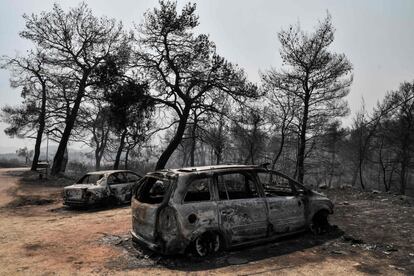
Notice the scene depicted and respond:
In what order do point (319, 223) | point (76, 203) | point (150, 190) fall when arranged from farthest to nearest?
point (76, 203) < point (319, 223) < point (150, 190)

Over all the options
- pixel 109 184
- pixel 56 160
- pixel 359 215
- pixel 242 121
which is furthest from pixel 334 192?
pixel 56 160

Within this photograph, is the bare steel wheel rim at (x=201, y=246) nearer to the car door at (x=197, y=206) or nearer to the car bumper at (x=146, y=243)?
the car door at (x=197, y=206)

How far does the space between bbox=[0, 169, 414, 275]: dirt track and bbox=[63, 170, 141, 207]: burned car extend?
227 cm

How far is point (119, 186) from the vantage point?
1562cm

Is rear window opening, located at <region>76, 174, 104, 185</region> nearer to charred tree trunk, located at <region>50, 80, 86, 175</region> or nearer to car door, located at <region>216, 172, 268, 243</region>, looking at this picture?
car door, located at <region>216, 172, 268, 243</region>

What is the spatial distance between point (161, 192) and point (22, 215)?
8.08 metres

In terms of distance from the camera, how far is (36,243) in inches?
354

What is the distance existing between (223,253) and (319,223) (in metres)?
2.97

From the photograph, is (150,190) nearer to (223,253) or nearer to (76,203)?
(223,253)

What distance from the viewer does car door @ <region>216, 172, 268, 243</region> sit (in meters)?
7.79

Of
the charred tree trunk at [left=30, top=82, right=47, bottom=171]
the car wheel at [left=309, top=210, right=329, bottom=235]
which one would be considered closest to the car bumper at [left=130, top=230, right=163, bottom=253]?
the car wheel at [left=309, top=210, right=329, bottom=235]

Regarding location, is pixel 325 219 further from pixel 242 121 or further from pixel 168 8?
pixel 168 8

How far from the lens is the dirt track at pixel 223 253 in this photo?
697 cm

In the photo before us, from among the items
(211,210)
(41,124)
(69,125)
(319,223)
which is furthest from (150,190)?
(41,124)
